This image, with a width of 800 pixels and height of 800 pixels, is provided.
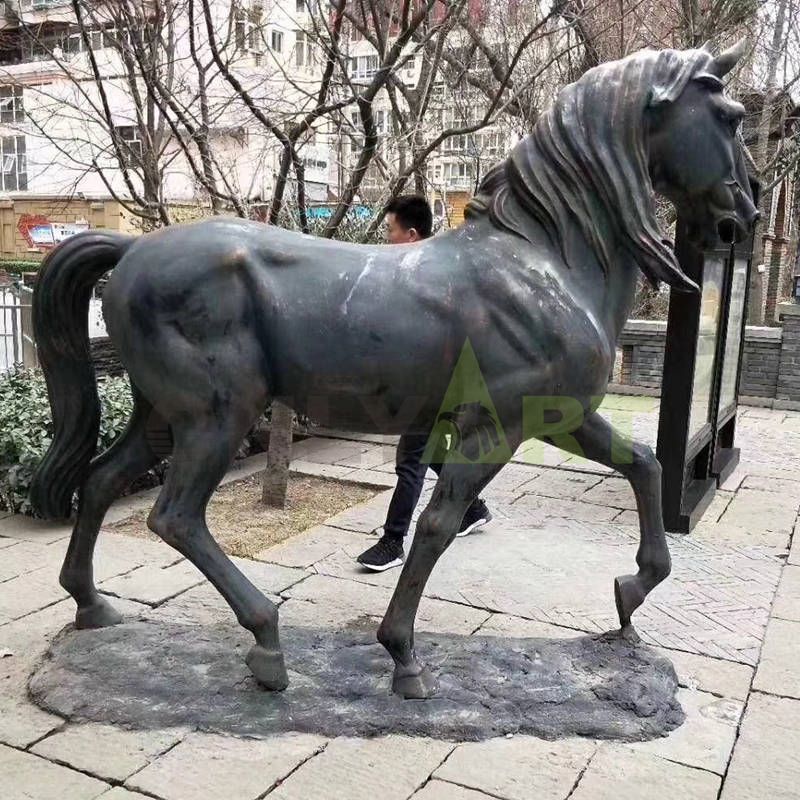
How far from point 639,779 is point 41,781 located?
1787 mm

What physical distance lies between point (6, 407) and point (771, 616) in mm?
4736

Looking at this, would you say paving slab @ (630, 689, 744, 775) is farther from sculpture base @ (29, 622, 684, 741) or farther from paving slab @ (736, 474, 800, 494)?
paving slab @ (736, 474, 800, 494)

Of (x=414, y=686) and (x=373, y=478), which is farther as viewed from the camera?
(x=373, y=478)

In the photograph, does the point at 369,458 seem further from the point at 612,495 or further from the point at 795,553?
the point at 795,553

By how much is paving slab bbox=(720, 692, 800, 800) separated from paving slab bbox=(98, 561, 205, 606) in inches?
97.2

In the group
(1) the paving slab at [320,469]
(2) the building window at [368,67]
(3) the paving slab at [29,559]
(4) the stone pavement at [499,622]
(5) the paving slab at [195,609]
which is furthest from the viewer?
(1) the paving slab at [320,469]

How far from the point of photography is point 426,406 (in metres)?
2.72

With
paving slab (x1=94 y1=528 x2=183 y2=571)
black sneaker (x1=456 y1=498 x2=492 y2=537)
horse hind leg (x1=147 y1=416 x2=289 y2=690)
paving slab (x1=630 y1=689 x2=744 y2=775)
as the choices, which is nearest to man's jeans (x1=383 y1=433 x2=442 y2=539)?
black sneaker (x1=456 y1=498 x2=492 y2=537)

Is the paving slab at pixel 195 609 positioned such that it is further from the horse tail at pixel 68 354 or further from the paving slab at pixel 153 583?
the horse tail at pixel 68 354

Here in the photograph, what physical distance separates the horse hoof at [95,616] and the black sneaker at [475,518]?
2196 millimetres

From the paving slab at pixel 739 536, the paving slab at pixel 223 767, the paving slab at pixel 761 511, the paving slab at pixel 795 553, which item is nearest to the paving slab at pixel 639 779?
the paving slab at pixel 223 767

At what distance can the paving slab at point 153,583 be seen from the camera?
150 inches

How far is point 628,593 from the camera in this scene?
3.11 m

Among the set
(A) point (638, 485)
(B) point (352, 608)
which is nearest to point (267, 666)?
(B) point (352, 608)
